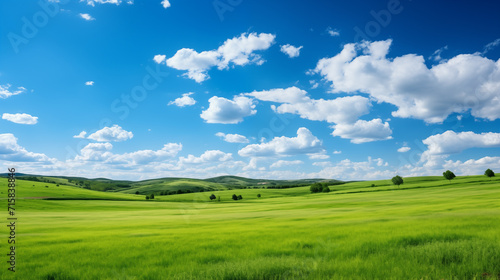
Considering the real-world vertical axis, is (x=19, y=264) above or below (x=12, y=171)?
below

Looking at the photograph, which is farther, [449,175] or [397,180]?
[397,180]

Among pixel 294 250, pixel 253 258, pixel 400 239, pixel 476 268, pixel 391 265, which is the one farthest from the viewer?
pixel 400 239

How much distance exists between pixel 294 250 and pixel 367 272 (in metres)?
3.66

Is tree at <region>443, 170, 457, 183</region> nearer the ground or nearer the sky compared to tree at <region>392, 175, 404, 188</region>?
nearer the sky

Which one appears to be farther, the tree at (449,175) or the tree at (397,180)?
the tree at (397,180)

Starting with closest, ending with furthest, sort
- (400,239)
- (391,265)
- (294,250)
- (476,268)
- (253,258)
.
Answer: (476,268)
(391,265)
(253,258)
(294,250)
(400,239)

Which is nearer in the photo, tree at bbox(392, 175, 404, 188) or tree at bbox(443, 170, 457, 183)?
tree at bbox(443, 170, 457, 183)

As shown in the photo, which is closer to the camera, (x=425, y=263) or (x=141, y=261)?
(x=425, y=263)

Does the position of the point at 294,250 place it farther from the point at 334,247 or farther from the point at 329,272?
the point at 329,272

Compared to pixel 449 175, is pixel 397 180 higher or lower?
lower

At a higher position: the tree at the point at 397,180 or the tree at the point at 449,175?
the tree at the point at 449,175

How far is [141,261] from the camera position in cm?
1031

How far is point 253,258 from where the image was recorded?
1003cm

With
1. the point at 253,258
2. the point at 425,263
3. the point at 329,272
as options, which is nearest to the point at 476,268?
the point at 425,263
